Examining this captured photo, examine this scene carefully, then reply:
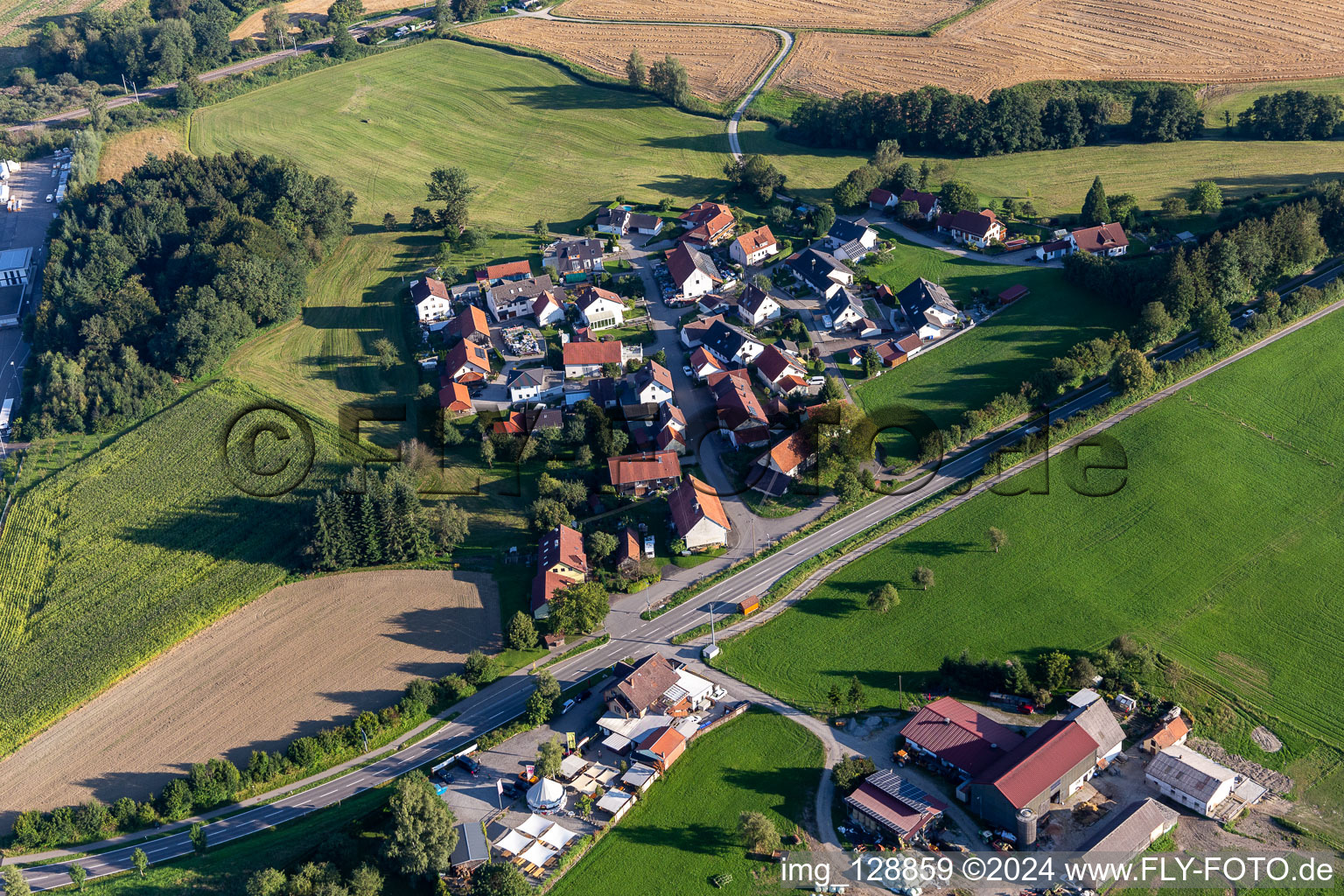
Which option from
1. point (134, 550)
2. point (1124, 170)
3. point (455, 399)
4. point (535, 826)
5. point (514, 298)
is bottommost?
point (535, 826)

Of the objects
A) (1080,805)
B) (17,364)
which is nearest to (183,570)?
(17,364)

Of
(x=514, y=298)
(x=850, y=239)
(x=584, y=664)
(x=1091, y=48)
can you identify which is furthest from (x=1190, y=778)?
(x=1091, y=48)

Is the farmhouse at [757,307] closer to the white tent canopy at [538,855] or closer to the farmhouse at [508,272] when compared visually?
the farmhouse at [508,272]

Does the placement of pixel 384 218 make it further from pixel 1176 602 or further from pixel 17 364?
pixel 1176 602

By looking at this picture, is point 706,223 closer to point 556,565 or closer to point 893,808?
point 556,565

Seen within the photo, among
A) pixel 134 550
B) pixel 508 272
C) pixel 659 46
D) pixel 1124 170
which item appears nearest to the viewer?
pixel 134 550

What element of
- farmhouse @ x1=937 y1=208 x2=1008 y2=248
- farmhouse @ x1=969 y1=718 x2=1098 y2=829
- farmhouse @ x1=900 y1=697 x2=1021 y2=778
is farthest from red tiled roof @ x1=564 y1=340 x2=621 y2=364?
farmhouse @ x1=969 y1=718 x2=1098 y2=829
